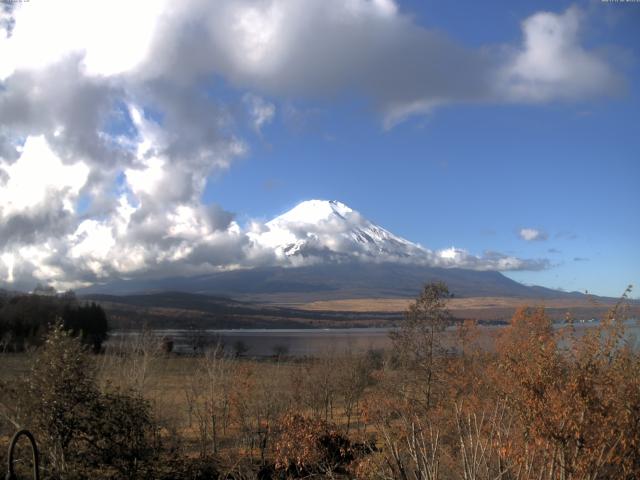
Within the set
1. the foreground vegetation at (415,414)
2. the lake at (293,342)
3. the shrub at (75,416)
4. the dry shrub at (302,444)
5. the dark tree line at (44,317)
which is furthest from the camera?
the dark tree line at (44,317)

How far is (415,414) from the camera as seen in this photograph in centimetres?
1327

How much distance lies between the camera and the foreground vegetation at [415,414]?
8.10m

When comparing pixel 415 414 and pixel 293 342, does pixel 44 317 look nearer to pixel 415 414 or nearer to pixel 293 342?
pixel 293 342

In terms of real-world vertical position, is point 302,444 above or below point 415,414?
below

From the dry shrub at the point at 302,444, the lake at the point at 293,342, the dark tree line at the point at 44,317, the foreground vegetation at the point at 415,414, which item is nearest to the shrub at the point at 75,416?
the foreground vegetation at the point at 415,414

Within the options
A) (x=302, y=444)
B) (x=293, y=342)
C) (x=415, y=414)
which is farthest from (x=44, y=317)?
(x=415, y=414)

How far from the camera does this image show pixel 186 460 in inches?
755

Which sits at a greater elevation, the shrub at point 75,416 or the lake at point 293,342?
the shrub at point 75,416

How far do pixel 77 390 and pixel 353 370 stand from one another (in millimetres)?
21062

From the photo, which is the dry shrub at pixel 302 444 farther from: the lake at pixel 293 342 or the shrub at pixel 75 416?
the lake at pixel 293 342

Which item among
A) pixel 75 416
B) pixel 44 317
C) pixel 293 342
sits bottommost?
pixel 293 342

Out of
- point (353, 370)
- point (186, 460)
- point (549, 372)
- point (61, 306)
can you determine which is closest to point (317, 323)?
point (61, 306)

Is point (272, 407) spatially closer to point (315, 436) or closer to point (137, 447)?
point (315, 436)

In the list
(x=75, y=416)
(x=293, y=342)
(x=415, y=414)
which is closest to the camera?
(x=75, y=416)
